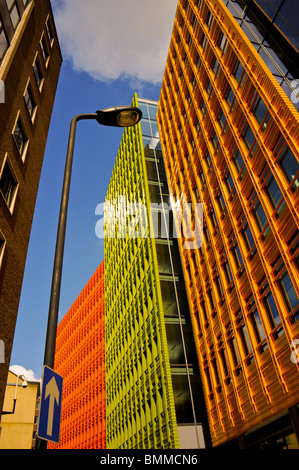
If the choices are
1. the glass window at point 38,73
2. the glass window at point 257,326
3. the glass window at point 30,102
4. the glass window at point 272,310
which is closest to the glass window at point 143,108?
the glass window at point 38,73

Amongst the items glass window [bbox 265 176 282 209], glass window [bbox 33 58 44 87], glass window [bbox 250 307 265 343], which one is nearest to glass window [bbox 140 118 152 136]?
glass window [bbox 33 58 44 87]

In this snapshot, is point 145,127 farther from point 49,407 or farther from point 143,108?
point 49,407

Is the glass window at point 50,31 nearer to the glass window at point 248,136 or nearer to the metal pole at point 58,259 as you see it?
the glass window at point 248,136

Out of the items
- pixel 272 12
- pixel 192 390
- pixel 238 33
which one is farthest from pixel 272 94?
pixel 192 390

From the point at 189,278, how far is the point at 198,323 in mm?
4263

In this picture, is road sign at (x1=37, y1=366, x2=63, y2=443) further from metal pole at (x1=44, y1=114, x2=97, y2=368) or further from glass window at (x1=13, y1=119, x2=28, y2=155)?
glass window at (x1=13, y1=119, x2=28, y2=155)

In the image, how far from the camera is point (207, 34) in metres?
29.6

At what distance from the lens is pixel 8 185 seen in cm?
1479

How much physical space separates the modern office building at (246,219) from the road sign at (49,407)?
14.4 m

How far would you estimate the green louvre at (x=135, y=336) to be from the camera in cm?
2855

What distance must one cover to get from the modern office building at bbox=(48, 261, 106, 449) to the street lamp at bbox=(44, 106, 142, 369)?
5271 centimetres

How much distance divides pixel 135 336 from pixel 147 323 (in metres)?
4.65

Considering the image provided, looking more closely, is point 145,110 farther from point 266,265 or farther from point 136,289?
point 266,265

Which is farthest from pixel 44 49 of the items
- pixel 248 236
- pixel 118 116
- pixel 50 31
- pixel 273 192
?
pixel 118 116
